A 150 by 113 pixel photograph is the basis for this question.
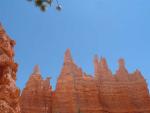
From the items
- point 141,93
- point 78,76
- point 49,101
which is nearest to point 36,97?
point 49,101

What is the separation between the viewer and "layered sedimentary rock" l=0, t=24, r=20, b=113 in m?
15.0

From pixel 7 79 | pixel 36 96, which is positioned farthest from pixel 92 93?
pixel 7 79

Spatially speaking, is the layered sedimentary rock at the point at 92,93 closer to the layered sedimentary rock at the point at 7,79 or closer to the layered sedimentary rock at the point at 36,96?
the layered sedimentary rock at the point at 36,96

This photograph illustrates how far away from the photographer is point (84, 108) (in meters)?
55.4

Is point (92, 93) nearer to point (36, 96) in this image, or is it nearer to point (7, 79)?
point (36, 96)

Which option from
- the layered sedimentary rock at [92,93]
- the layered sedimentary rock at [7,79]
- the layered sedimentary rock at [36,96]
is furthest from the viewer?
the layered sedimentary rock at [92,93]

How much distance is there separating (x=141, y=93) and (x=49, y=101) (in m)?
23.2

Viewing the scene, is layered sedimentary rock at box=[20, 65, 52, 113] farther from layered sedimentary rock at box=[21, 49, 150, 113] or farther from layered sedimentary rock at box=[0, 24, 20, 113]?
layered sedimentary rock at box=[0, 24, 20, 113]

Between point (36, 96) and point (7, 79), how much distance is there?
143 ft

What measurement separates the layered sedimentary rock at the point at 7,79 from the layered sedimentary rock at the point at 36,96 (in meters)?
38.0

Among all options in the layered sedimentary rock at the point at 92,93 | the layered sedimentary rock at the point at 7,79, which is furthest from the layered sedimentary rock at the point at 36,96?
the layered sedimentary rock at the point at 7,79

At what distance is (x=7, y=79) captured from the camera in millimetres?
15789

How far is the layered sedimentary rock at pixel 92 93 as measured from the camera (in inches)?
2210

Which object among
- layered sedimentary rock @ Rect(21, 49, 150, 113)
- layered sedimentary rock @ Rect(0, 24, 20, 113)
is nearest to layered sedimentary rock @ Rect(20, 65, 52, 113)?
layered sedimentary rock @ Rect(21, 49, 150, 113)
